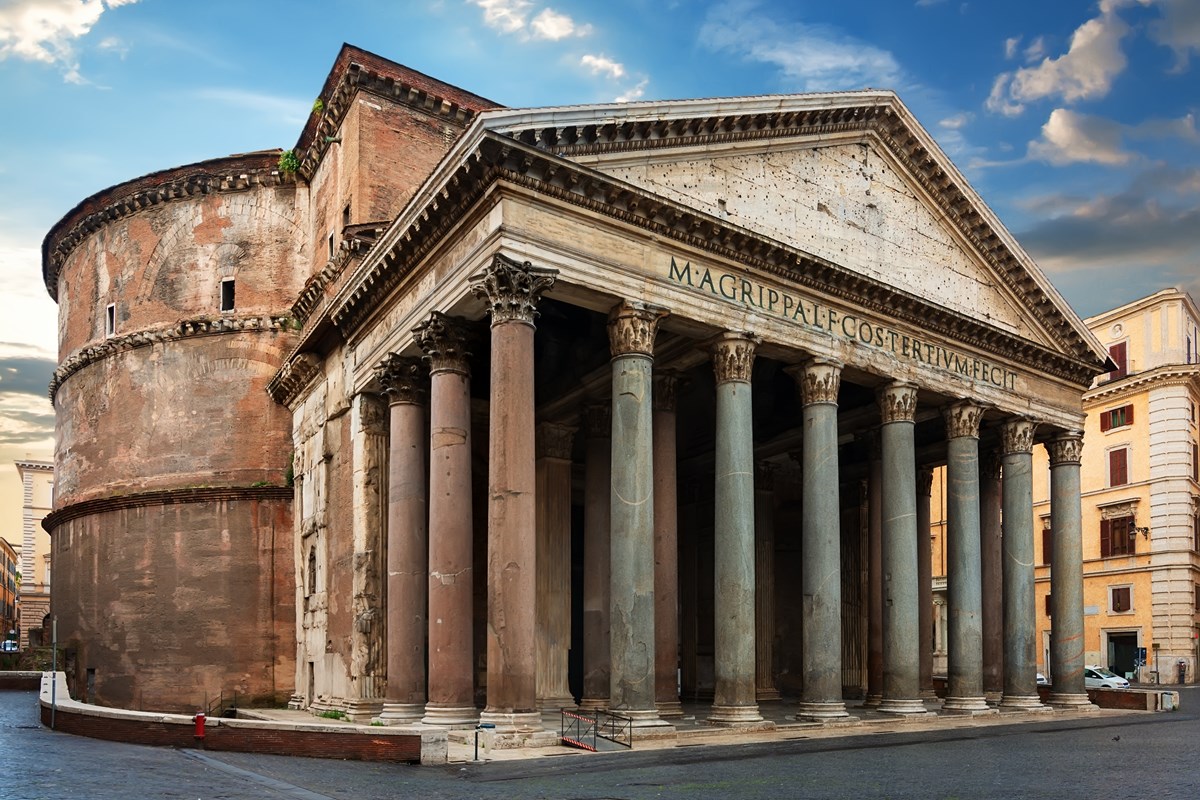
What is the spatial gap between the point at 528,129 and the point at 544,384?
8280mm

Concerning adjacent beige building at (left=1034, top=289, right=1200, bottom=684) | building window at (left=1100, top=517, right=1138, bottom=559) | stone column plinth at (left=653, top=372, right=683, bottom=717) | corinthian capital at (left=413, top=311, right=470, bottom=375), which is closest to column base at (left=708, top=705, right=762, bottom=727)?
stone column plinth at (left=653, top=372, right=683, bottom=717)

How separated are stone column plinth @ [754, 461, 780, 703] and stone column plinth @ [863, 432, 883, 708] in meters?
2.25

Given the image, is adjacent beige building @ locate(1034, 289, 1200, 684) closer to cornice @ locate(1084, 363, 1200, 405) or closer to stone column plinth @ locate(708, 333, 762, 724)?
cornice @ locate(1084, 363, 1200, 405)

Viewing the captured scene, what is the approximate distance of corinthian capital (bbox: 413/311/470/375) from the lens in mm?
17750

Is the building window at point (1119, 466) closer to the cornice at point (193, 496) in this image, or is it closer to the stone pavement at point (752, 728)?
the stone pavement at point (752, 728)

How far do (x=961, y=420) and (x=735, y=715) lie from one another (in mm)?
8796

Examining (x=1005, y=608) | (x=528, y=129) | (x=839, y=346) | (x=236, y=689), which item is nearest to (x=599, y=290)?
(x=528, y=129)

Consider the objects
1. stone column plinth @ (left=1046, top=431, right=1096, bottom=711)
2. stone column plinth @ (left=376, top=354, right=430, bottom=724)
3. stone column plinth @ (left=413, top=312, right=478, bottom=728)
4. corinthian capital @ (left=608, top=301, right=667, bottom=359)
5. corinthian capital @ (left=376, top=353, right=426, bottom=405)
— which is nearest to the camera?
stone column plinth @ (left=413, top=312, right=478, bottom=728)

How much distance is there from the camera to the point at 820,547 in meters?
19.5

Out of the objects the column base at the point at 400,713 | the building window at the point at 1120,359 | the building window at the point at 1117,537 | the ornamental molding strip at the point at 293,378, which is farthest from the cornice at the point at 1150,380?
the column base at the point at 400,713

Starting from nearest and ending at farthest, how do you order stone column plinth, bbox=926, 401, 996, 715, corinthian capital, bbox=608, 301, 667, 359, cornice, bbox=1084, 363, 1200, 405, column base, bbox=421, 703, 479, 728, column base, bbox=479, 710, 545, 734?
column base, bbox=479, 710, 545, 734 < column base, bbox=421, 703, 479, 728 < corinthian capital, bbox=608, 301, 667, 359 < stone column plinth, bbox=926, 401, 996, 715 < cornice, bbox=1084, 363, 1200, 405

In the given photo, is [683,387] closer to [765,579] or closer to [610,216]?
[610,216]

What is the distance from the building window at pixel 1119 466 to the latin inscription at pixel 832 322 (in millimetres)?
19242

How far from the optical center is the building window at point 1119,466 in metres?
41.1
